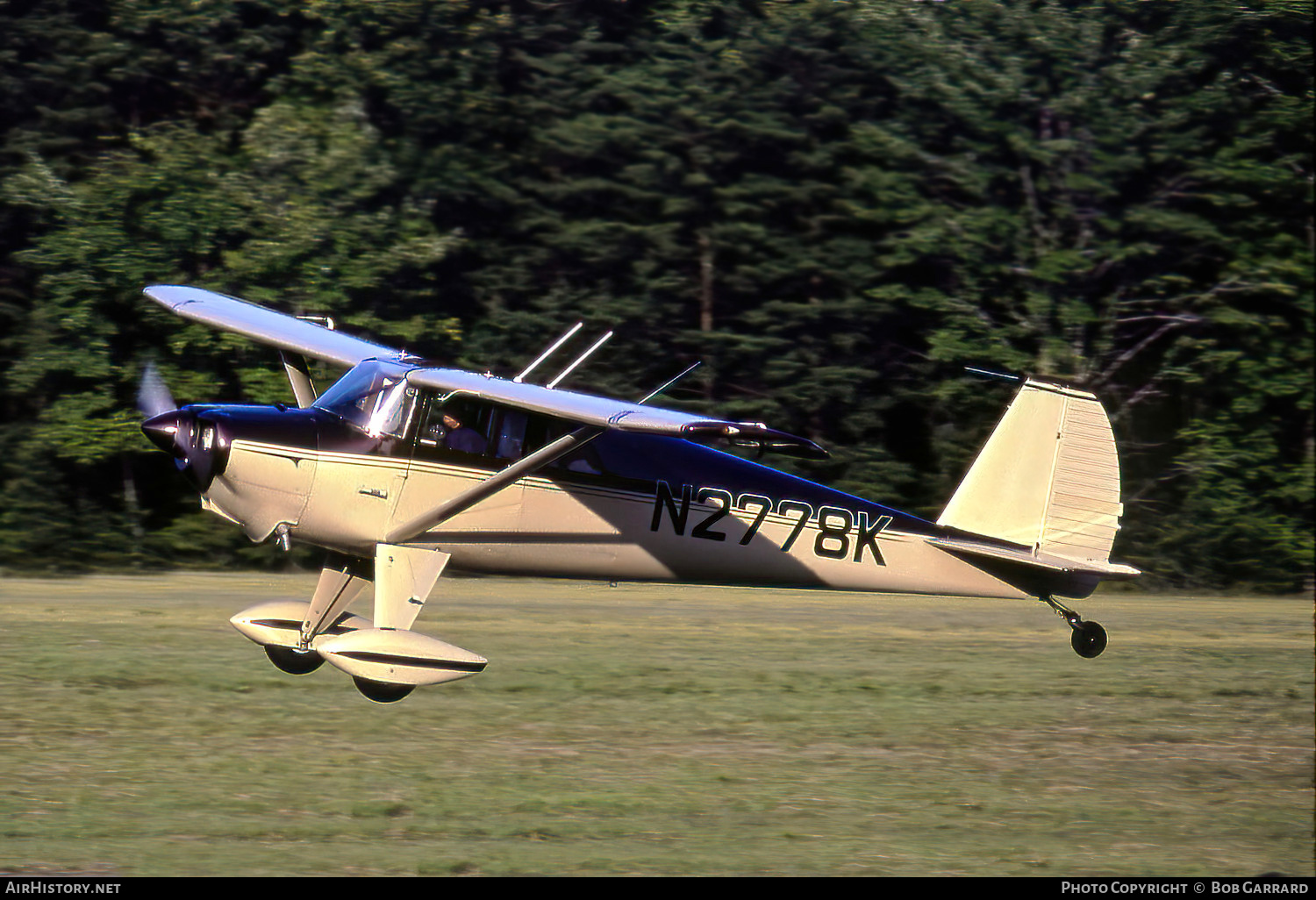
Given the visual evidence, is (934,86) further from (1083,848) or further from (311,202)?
(1083,848)

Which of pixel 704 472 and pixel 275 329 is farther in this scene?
pixel 275 329

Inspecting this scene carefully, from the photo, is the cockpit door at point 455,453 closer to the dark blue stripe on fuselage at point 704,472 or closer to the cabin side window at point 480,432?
the cabin side window at point 480,432

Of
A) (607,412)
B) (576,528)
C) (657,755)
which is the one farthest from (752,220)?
(657,755)

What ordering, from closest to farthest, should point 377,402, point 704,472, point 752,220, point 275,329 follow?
1. point 377,402
2. point 704,472
3. point 275,329
4. point 752,220

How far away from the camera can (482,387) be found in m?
9.09

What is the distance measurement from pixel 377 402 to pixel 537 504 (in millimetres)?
1293

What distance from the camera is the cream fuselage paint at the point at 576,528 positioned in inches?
362

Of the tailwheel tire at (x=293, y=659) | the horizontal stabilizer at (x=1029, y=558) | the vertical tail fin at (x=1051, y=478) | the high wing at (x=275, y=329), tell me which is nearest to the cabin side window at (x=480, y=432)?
the high wing at (x=275, y=329)

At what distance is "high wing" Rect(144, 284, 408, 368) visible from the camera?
1061cm

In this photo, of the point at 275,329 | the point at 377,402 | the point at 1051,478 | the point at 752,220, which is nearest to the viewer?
the point at 377,402

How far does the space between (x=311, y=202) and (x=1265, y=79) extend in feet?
50.7

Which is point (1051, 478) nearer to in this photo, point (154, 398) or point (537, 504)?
point (537, 504)

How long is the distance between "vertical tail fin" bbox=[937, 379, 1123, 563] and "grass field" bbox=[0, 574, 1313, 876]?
1.32 meters

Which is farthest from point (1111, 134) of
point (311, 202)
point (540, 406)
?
point (540, 406)
